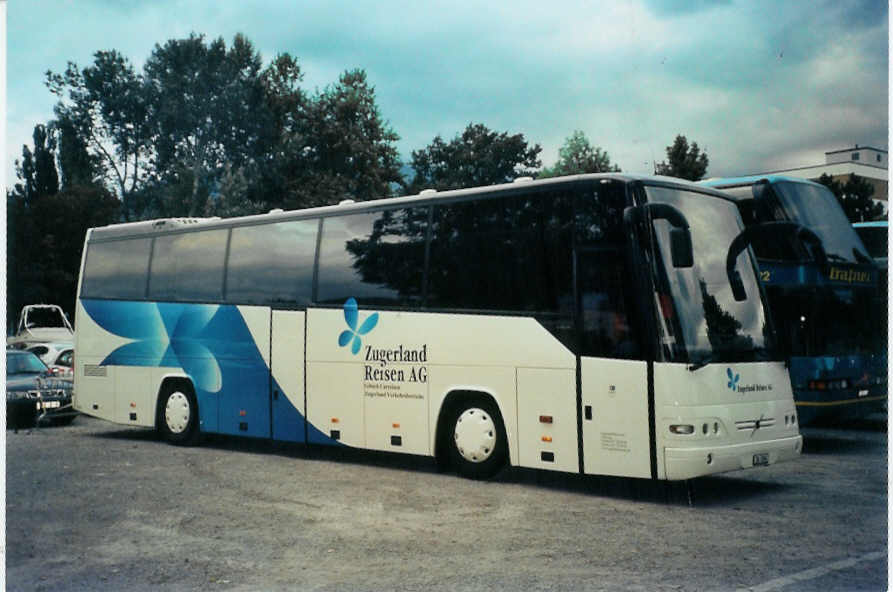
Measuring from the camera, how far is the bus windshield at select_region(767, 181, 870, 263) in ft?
44.1

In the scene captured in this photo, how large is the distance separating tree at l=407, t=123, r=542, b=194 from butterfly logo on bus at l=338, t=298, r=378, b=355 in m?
18.4

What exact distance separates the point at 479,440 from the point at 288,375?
3286mm

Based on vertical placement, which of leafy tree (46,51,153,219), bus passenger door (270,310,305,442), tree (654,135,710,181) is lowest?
bus passenger door (270,310,305,442)

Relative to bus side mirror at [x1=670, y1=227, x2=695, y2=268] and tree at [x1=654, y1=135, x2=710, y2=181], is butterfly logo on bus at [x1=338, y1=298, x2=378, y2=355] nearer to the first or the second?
tree at [x1=654, y1=135, x2=710, y2=181]

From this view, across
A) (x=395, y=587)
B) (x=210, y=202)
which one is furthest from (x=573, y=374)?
(x=210, y=202)

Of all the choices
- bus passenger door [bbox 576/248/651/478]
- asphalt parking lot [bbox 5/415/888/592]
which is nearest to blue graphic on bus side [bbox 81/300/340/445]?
asphalt parking lot [bbox 5/415/888/592]

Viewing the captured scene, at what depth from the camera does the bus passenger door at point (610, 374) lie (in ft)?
31.0

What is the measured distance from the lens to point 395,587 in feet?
21.5

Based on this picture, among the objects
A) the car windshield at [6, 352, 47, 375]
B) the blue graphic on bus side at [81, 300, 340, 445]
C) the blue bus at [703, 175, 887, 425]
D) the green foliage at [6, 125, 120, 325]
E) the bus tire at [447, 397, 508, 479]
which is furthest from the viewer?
the car windshield at [6, 352, 47, 375]

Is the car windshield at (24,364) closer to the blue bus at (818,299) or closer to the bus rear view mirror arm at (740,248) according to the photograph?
the blue bus at (818,299)

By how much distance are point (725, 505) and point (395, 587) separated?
4.16 meters

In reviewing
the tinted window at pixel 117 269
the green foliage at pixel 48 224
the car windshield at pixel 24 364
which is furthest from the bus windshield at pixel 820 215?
the car windshield at pixel 24 364

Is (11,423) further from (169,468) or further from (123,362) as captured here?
(169,468)

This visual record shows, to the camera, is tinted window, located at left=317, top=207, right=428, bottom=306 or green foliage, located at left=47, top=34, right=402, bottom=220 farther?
green foliage, located at left=47, top=34, right=402, bottom=220
